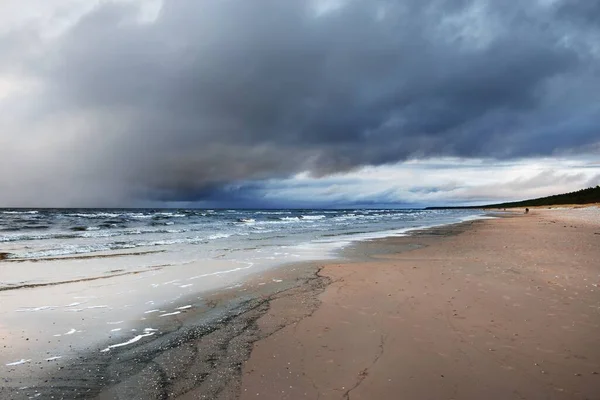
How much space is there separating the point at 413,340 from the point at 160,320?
4.24 metres

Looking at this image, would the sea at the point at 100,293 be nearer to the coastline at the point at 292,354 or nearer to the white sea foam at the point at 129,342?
the white sea foam at the point at 129,342

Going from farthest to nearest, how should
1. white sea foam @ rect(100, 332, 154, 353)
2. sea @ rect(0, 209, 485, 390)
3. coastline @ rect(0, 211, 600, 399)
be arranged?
sea @ rect(0, 209, 485, 390) < white sea foam @ rect(100, 332, 154, 353) < coastline @ rect(0, 211, 600, 399)

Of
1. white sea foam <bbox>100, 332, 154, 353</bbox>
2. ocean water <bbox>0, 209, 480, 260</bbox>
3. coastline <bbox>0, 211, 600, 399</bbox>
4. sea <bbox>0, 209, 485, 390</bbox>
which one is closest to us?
coastline <bbox>0, 211, 600, 399</bbox>

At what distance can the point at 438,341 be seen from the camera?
5.38 m

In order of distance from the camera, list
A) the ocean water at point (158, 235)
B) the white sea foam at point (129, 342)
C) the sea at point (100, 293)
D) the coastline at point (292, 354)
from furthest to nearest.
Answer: the ocean water at point (158, 235) → the sea at point (100, 293) → the white sea foam at point (129, 342) → the coastline at point (292, 354)

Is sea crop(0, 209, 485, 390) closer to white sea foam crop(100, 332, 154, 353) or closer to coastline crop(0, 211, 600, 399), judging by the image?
white sea foam crop(100, 332, 154, 353)

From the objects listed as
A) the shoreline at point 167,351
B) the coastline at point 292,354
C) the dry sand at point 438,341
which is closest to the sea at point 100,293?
the shoreline at point 167,351

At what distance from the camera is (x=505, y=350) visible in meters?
5.00

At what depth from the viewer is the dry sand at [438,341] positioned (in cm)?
406

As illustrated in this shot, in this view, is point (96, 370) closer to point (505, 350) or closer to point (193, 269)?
point (505, 350)

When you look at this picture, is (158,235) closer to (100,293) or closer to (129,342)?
(100,293)

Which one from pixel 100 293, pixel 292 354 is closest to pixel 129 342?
pixel 292 354

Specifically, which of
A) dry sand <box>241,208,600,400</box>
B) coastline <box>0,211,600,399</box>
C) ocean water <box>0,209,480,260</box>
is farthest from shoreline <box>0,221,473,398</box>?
ocean water <box>0,209,480,260</box>

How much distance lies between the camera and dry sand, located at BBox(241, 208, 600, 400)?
406 cm
